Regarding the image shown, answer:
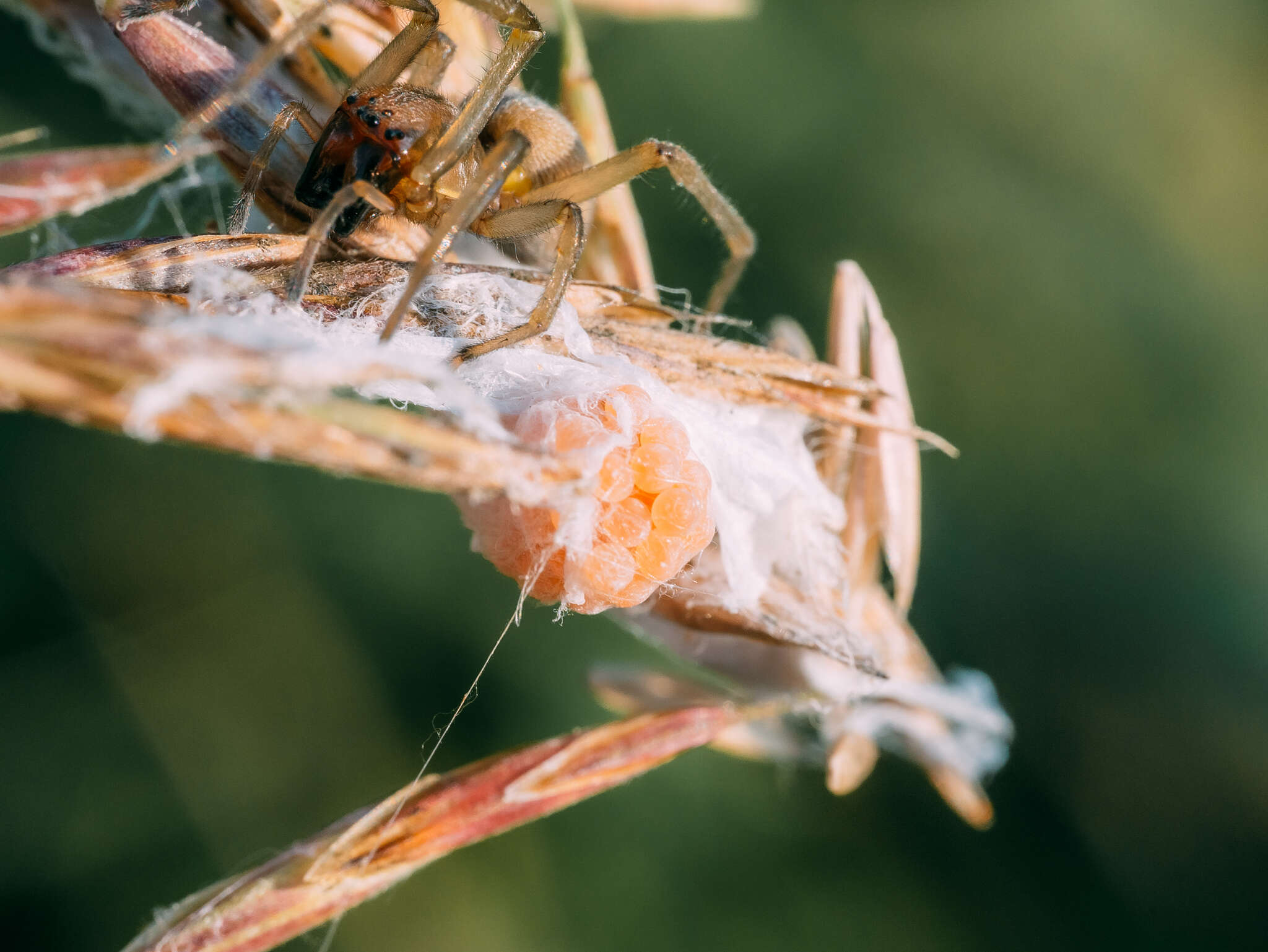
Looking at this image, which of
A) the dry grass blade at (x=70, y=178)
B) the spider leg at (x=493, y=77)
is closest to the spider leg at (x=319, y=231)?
the dry grass blade at (x=70, y=178)

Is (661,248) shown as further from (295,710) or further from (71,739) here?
(71,739)

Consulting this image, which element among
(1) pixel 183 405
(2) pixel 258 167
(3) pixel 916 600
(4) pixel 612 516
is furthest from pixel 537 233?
(3) pixel 916 600

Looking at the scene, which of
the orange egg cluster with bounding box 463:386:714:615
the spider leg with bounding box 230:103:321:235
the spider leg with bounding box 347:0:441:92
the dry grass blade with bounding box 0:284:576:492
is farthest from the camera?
the spider leg with bounding box 347:0:441:92

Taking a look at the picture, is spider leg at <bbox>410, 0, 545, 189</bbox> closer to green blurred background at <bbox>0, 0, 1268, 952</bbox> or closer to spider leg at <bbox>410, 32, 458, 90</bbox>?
spider leg at <bbox>410, 32, 458, 90</bbox>

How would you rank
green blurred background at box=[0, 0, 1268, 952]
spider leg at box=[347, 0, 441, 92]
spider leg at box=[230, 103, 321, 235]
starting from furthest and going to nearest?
green blurred background at box=[0, 0, 1268, 952], spider leg at box=[347, 0, 441, 92], spider leg at box=[230, 103, 321, 235]

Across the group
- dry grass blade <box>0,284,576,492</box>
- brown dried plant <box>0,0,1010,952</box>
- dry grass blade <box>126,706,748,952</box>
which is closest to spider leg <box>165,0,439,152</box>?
brown dried plant <box>0,0,1010,952</box>

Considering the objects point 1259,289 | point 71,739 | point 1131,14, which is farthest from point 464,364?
point 1131,14
